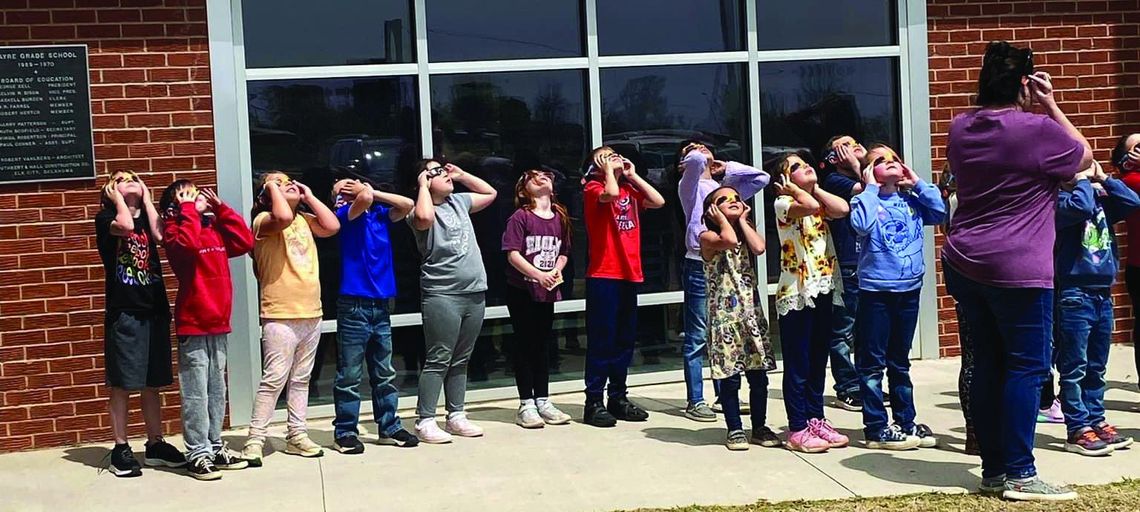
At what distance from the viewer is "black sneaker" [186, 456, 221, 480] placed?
21.0 ft

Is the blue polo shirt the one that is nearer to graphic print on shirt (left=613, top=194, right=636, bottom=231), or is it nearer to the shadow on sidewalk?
graphic print on shirt (left=613, top=194, right=636, bottom=231)

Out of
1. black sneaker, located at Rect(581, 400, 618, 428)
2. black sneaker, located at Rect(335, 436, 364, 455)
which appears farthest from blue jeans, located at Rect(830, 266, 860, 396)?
black sneaker, located at Rect(335, 436, 364, 455)

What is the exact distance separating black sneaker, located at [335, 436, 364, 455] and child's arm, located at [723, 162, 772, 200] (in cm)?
241

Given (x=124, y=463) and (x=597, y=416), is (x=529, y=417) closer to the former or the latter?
(x=597, y=416)

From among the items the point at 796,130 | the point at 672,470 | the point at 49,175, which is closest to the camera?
the point at 672,470

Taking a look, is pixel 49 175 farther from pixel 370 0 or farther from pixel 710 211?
pixel 710 211

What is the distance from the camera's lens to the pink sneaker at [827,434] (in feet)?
21.7

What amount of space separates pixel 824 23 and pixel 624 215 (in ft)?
8.10

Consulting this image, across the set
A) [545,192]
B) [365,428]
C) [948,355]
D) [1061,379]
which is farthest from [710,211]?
[948,355]

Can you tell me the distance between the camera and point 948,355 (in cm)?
925

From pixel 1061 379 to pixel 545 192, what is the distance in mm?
2936

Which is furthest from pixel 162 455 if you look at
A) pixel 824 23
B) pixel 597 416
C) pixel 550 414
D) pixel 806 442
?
pixel 824 23

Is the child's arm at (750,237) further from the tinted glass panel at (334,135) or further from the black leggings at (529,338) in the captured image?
the tinted glass panel at (334,135)

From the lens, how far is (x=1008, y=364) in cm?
551
